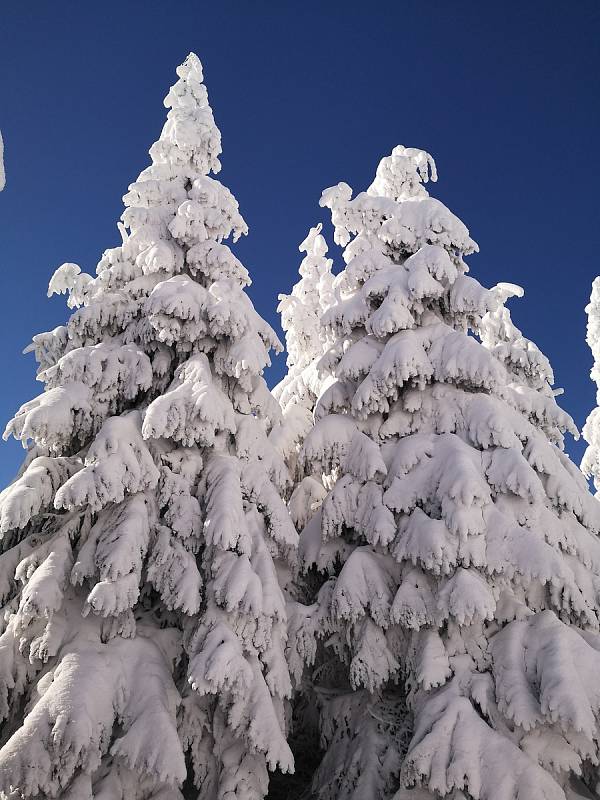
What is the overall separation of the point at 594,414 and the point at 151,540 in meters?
21.6

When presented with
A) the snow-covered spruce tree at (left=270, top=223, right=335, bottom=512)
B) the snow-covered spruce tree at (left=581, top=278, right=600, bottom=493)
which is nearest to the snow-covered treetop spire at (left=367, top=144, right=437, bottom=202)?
the snow-covered spruce tree at (left=270, top=223, right=335, bottom=512)

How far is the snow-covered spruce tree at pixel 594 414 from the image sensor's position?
23.2 metres

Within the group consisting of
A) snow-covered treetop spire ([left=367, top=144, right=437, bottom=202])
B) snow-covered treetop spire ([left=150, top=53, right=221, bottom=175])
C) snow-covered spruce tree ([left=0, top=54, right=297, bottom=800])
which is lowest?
snow-covered spruce tree ([left=0, top=54, right=297, bottom=800])

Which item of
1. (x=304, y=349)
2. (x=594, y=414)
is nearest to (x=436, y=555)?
(x=304, y=349)

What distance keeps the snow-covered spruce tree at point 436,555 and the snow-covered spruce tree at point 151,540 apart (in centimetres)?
165

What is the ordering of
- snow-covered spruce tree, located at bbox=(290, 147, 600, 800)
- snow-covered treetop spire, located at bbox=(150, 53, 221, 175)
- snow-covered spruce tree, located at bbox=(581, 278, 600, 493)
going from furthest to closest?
snow-covered spruce tree, located at bbox=(581, 278, 600, 493), snow-covered treetop spire, located at bbox=(150, 53, 221, 175), snow-covered spruce tree, located at bbox=(290, 147, 600, 800)

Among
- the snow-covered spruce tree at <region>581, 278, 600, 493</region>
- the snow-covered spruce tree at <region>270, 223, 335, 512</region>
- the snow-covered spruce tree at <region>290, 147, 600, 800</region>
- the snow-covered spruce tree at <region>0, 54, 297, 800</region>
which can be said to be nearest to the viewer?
the snow-covered spruce tree at <region>0, 54, 297, 800</region>

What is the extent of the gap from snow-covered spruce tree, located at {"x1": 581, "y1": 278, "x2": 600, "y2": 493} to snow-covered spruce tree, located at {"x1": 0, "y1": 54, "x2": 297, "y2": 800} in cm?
1757

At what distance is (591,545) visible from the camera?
10695mm

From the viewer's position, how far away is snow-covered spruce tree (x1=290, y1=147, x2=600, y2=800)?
800 centimetres

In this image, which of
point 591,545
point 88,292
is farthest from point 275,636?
point 88,292

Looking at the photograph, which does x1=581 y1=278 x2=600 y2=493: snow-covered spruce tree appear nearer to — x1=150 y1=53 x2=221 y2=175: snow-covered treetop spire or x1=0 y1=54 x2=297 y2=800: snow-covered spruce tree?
x1=0 y1=54 x2=297 y2=800: snow-covered spruce tree

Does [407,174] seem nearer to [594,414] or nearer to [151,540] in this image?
[151,540]

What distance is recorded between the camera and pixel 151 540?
9.24 metres
